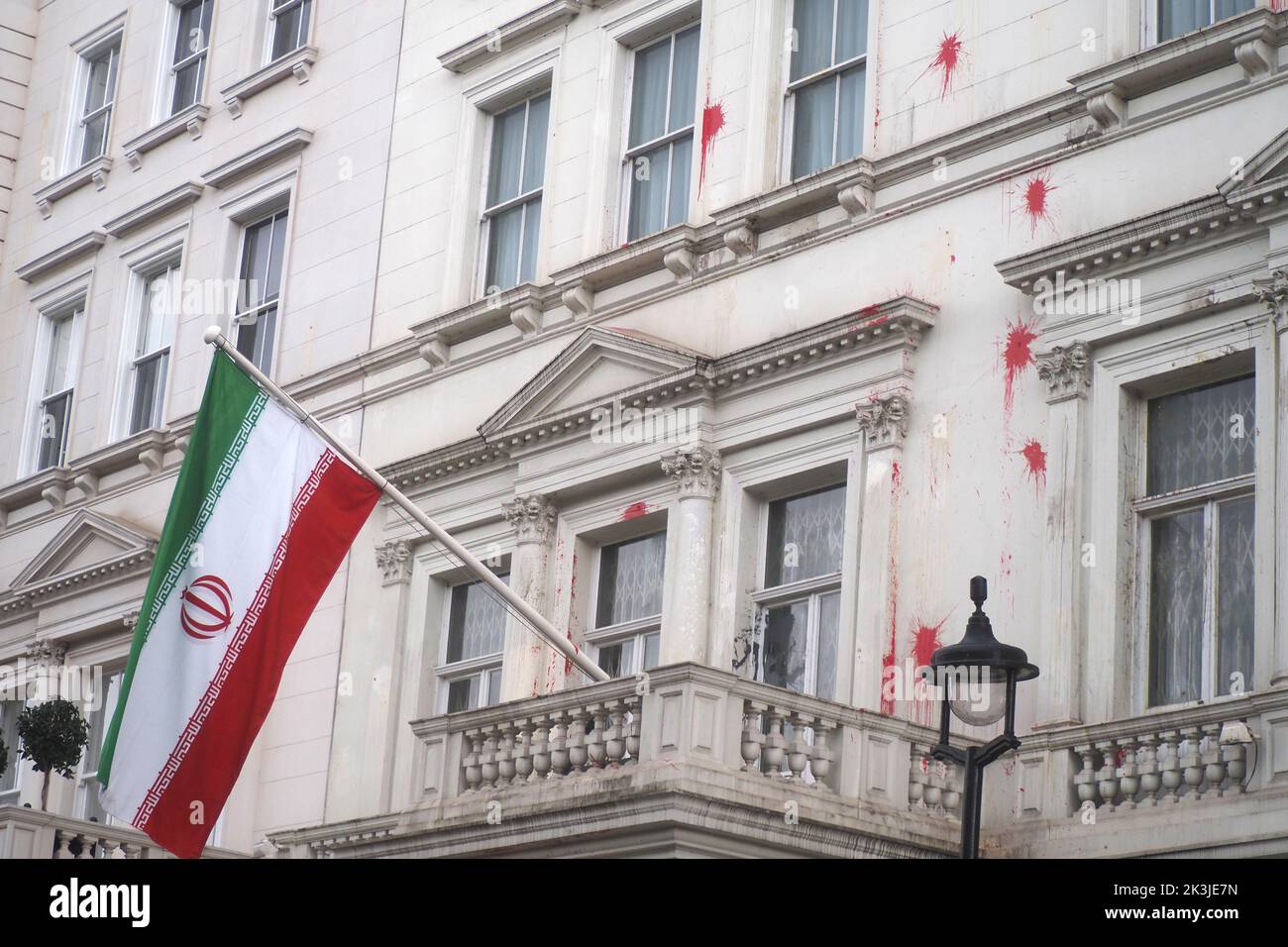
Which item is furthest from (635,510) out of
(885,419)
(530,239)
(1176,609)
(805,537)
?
(1176,609)

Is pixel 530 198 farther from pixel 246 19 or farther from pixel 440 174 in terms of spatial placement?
pixel 246 19

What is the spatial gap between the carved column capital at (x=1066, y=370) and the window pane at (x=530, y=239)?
18.8ft

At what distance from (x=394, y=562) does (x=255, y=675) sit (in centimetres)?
374

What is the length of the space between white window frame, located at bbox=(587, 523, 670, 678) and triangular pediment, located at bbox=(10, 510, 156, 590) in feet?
18.4

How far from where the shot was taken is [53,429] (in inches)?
961

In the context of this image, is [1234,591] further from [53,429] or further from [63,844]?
[53,429]

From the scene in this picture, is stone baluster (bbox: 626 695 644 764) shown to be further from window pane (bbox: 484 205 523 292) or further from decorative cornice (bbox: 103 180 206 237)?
decorative cornice (bbox: 103 180 206 237)

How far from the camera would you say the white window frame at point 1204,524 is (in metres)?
13.2

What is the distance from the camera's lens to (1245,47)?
13.7m

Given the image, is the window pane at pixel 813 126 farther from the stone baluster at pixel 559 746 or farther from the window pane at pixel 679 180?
the stone baluster at pixel 559 746

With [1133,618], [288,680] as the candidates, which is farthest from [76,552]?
[1133,618]

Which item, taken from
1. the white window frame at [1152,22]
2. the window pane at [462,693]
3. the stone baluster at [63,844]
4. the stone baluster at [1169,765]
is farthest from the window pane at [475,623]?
the white window frame at [1152,22]

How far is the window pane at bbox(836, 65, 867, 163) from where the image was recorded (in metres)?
16.6
